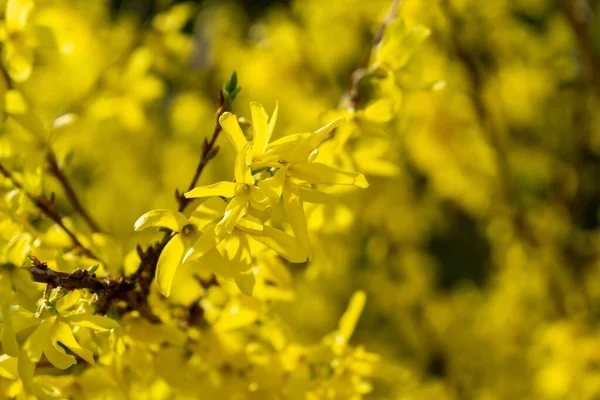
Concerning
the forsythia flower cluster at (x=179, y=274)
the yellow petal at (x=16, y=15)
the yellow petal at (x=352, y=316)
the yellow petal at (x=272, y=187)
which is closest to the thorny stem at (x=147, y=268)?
the forsythia flower cluster at (x=179, y=274)

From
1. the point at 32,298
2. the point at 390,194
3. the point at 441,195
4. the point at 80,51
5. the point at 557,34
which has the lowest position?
the point at 441,195

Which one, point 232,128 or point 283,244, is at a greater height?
point 232,128

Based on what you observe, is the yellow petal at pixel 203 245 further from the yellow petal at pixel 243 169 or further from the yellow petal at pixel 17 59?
the yellow petal at pixel 17 59

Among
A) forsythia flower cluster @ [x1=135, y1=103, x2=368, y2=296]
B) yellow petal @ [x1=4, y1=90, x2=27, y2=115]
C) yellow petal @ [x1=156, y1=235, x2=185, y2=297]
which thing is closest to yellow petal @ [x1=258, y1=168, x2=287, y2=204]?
forsythia flower cluster @ [x1=135, y1=103, x2=368, y2=296]

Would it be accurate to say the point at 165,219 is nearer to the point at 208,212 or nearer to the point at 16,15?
the point at 208,212

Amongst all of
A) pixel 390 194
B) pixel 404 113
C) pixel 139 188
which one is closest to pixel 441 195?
pixel 390 194

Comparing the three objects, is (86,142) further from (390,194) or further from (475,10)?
(475,10)

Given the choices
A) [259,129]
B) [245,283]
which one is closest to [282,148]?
[259,129]
